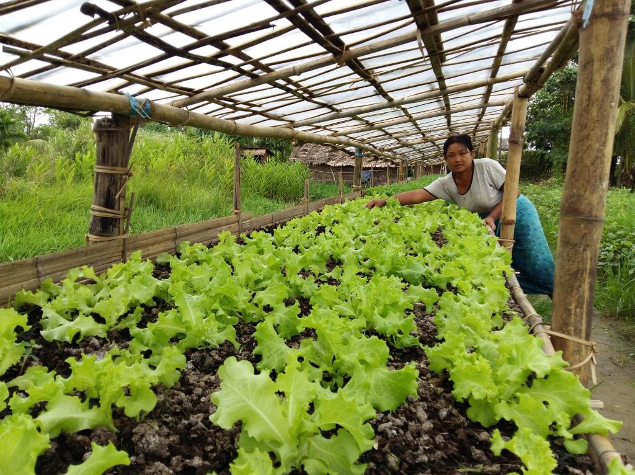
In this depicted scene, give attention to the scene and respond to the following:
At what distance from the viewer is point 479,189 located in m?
5.72

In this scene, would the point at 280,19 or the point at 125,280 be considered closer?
the point at 125,280

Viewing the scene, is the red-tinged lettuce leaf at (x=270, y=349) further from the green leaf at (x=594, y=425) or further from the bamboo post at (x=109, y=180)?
the bamboo post at (x=109, y=180)

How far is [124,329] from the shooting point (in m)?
2.30

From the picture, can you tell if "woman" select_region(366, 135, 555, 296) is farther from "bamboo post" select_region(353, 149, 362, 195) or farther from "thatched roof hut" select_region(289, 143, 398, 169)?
"thatched roof hut" select_region(289, 143, 398, 169)

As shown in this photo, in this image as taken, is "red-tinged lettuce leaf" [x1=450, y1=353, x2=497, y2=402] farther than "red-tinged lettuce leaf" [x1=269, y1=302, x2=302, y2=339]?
No

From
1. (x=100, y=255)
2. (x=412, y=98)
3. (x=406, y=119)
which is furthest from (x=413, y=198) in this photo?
(x=100, y=255)

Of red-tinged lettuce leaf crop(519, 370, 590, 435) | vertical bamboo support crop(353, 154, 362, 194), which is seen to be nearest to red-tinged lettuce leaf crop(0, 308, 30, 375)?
red-tinged lettuce leaf crop(519, 370, 590, 435)

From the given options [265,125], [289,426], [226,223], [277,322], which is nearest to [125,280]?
[277,322]

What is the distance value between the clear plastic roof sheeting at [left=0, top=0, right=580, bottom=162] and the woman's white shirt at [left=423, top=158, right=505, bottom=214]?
1.46 m

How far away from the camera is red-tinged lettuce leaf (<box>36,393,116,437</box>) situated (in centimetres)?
135

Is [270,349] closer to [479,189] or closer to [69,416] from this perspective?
[69,416]

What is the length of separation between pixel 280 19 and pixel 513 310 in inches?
102

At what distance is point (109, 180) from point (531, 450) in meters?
3.39

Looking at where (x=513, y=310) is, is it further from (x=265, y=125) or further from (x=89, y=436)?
(x=265, y=125)
